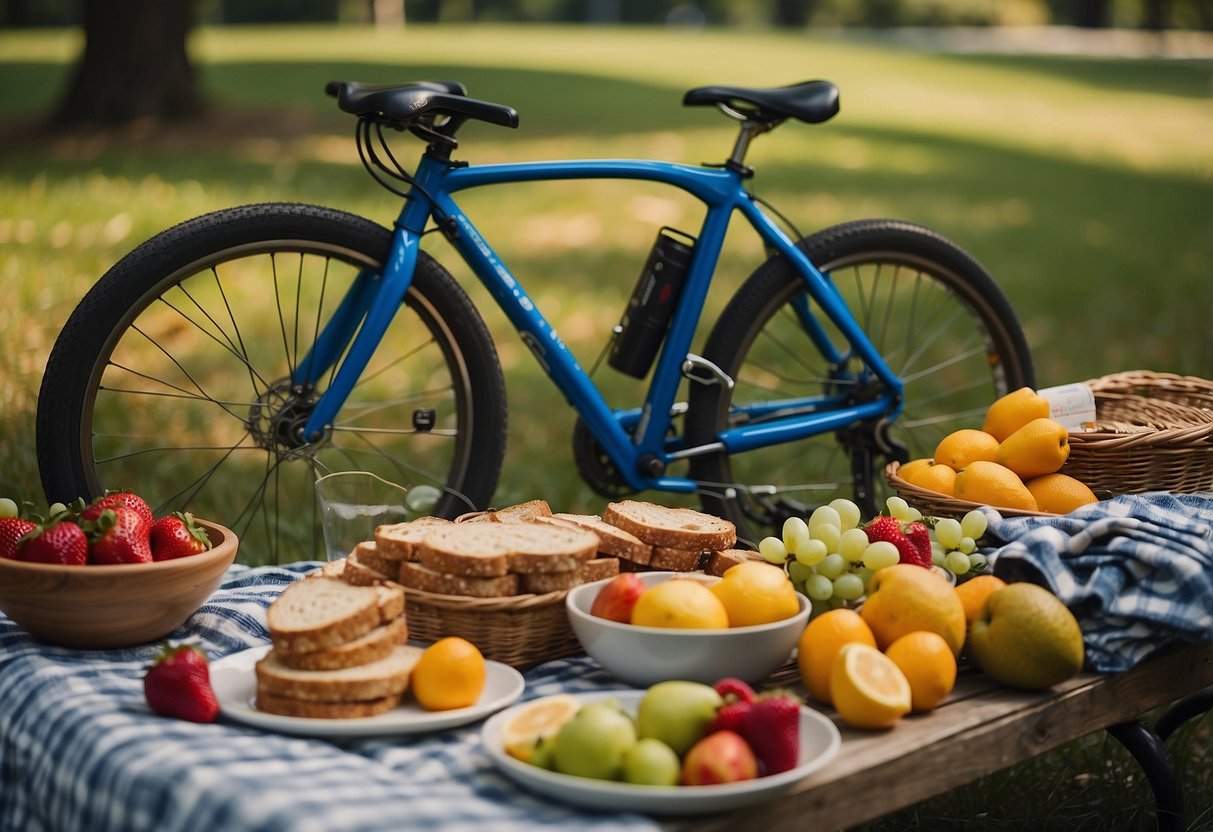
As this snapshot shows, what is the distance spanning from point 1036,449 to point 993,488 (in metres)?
0.14

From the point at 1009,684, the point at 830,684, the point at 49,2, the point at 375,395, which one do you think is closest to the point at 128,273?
the point at 830,684

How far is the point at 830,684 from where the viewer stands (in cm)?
191

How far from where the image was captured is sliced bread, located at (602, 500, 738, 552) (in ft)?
7.51

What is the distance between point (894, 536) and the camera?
7.36ft

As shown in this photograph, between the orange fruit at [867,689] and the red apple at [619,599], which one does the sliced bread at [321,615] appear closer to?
the red apple at [619,599]

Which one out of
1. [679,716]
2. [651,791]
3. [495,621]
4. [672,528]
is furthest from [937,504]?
[651,791]

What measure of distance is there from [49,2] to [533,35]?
14.0 m

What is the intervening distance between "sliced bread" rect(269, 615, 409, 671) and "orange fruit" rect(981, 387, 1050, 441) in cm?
143

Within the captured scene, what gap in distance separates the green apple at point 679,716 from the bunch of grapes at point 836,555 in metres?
0.51

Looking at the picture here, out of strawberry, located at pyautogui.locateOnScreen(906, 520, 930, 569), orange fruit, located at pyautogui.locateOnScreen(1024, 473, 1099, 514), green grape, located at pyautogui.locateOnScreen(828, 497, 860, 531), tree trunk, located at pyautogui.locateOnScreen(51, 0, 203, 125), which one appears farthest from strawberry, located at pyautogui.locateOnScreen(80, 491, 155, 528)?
tree trunk, located at pyautogui.locateOnScreen(51, 0, 203, 125)

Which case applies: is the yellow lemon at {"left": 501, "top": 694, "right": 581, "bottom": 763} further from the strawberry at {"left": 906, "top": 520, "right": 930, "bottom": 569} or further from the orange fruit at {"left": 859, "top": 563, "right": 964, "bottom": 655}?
the strawberry at {"left": 906, "top": 520, "right": 930, "bottom": 569}

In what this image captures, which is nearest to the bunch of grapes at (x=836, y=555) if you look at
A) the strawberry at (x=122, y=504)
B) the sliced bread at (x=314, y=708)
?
the sliced bread at (x=314, y=708)

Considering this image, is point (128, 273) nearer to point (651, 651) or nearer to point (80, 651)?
point (80, 651)

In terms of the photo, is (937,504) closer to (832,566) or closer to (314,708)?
(832,566)
